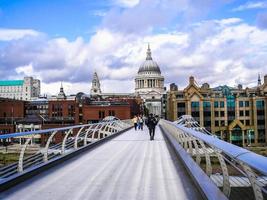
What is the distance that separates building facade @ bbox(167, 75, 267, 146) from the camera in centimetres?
7262

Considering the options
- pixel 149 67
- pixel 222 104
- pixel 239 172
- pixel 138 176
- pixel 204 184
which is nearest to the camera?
pixel 239 172

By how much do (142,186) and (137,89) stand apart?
179132 mm

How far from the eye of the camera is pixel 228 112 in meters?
75.4

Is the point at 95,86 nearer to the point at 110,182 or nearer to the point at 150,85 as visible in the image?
the point at 150,85

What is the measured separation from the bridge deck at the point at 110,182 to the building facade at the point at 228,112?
63767 millimetres

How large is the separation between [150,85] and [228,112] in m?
108

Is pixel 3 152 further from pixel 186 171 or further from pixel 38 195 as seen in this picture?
pixel 186 171

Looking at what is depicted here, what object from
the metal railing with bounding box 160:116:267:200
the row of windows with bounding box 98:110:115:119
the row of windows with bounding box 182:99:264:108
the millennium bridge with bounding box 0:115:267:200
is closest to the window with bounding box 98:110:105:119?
the row of windows with bounding box 98:110:115:119

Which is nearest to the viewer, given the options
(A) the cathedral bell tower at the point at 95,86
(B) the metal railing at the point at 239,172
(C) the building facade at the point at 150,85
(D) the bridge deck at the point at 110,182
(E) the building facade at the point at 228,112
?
(B) the metal railing at the point at 239,172

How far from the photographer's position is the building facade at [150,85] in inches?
7062

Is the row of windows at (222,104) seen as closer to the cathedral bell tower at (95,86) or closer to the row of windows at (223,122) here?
the row of windows at (223,122)

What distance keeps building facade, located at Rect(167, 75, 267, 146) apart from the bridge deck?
6377 centimetres

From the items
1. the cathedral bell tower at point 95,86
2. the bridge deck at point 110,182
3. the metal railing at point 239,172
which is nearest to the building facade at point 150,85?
the cathedral bell tower at point 95,86

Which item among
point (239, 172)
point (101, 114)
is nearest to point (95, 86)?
point (101, 114)
